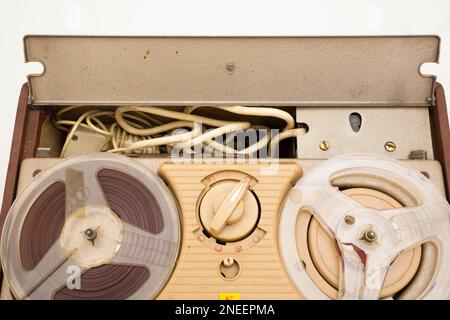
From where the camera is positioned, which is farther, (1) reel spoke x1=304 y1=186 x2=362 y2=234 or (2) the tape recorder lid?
(2) the tape recorder lid

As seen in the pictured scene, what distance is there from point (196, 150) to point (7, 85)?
90 cm

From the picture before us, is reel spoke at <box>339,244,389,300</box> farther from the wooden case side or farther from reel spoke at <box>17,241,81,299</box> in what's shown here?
reel spoke at <box>17,241,81,299</box>

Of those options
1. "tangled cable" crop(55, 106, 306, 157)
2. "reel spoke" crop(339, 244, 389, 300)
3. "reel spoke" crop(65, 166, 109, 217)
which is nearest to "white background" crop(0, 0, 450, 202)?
"tangled cable" crop(55, 106, 306, 157)

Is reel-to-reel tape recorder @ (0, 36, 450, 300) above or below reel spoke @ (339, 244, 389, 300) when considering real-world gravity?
above

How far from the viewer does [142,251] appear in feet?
3.34

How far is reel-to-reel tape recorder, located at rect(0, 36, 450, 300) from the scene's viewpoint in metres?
1.01

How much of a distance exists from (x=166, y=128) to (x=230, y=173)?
10.2 inches

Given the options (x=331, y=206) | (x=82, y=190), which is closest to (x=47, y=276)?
(x=82, y=190)

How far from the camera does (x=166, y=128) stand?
4.16 feet

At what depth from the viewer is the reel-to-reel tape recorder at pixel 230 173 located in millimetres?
1013
